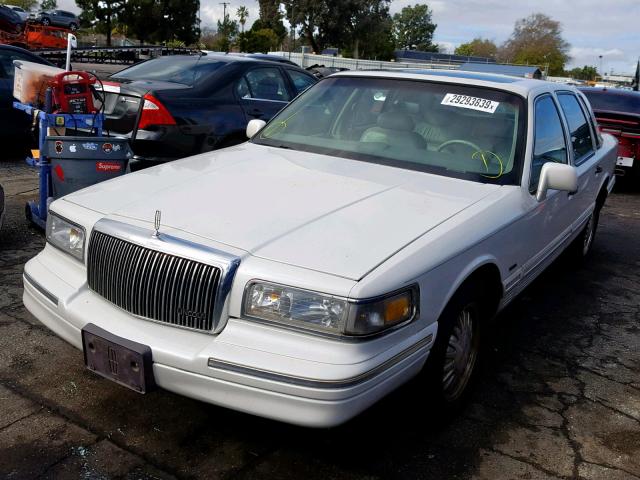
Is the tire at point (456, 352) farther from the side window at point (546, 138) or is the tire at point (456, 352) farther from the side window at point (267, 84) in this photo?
the side window at point (267, 84)

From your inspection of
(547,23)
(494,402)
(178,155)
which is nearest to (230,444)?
(494,402)

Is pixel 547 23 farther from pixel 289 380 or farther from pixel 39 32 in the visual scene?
pixel 289 380

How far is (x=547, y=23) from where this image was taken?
10775 cm

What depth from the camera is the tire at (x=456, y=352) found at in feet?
9.48

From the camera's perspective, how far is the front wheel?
2.89m

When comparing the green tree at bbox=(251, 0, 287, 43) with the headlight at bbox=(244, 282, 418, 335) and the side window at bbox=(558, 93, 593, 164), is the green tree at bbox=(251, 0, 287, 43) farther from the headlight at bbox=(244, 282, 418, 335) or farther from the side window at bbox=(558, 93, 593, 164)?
the headlight at bbox=(244, 282, 418, 335)

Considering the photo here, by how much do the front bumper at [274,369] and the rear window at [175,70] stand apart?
4996 millimetres

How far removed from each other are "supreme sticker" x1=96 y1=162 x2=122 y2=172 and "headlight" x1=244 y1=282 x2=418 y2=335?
324cm

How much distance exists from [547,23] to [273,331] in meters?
118

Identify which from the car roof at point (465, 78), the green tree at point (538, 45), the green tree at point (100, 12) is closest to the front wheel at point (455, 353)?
the car roof at point (465, 78)

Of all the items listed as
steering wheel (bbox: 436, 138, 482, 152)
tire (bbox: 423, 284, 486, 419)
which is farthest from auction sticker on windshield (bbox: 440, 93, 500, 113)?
tire (bbox: 423, 284, 486, 419)

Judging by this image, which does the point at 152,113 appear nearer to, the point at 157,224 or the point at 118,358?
the point at 157,224

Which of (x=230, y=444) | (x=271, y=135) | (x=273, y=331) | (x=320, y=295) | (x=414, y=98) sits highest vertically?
(x=414, y=98)

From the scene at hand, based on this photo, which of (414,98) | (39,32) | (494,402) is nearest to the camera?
(494,402)
